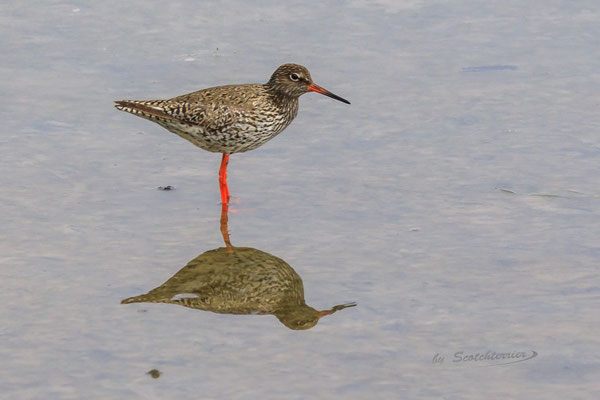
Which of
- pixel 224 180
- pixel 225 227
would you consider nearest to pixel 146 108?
pixel 224 180

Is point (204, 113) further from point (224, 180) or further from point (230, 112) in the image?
point (224, 180)

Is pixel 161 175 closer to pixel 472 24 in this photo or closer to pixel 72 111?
pixel 72 111

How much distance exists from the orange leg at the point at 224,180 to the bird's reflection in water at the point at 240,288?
1.02 meters

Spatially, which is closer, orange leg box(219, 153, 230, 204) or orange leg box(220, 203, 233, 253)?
orange leg box(220, 203, 233, 253)

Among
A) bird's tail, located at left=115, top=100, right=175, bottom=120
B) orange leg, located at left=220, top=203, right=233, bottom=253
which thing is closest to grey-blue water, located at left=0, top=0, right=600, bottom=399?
orange leg, located at left=220, top=203, right=233, bottom=253

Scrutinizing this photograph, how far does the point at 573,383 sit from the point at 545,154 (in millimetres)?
4363

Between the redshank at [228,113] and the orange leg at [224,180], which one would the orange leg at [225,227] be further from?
the redshank at [228,113]

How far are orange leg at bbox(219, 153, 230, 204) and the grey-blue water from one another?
19cm

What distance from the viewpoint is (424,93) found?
1212cm

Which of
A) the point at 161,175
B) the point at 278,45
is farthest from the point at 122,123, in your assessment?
the point at 278,45

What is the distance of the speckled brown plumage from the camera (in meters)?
10.2

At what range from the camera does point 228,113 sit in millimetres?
10281

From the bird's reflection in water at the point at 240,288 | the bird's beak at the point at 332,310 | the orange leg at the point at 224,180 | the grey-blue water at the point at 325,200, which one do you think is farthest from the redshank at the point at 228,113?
the bird's beak at the point at 332,310

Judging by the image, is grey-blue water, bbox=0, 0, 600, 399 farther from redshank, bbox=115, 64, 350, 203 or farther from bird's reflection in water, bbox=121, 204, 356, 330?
redshank, bbox=115, 64, 350, 203
